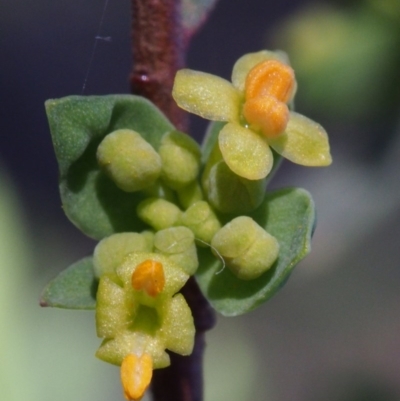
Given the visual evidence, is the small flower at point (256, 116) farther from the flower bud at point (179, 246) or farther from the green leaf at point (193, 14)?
the green leaf at point (193, 14)

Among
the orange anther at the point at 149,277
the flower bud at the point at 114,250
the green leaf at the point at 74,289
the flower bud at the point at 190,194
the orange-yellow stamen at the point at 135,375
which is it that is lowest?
the green leaf at the point at 74,289

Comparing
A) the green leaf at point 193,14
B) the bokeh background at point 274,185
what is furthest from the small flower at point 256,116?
the bokeh background at point 274,185

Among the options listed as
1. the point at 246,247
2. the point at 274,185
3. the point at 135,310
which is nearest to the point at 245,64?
the point at 246,247

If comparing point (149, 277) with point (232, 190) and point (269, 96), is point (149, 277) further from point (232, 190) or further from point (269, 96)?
point (269, 96)

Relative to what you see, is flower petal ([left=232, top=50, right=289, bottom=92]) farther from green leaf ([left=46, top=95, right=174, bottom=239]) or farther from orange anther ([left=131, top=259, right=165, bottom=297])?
orange anther ([left=131, top=259, right=165, bottom=297])

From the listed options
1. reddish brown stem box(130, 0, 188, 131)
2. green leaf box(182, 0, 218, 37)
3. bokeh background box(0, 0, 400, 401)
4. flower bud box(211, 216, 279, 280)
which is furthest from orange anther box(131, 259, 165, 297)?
bokeh background box(0, 0, 400, 401)
